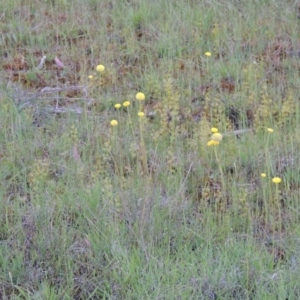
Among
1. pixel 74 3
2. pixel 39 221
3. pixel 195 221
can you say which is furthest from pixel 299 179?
pixel 74 3

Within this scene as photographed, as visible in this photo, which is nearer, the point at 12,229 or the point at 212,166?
the point at 12,229

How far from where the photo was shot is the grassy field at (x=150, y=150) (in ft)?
10.1

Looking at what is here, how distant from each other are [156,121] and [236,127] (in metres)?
0.59

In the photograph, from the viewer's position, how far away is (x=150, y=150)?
14.1 feet

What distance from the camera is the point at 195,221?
138 inches

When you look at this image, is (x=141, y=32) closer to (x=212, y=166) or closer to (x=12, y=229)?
(x=212, y=166)

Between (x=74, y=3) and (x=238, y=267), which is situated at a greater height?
(x=74, y=3)

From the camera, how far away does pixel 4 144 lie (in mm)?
4395

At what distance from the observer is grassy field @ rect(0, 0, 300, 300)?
3.09 meters

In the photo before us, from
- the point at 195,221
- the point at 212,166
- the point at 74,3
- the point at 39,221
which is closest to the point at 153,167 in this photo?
the point at 212,166

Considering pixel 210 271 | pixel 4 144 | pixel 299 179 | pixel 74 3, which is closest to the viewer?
pixel 210 271

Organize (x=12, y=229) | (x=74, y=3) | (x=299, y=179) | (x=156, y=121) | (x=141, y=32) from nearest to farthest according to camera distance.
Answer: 1. (x=12, y=229)
2. (x=299, y=179)
3. (x=156, y=121)
4. (x=141, y=32)
5. (x=74, y=3)

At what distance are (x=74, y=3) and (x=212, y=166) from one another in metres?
3.24

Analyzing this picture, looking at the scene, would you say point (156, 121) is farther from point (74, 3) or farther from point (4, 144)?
point (74, 3)
